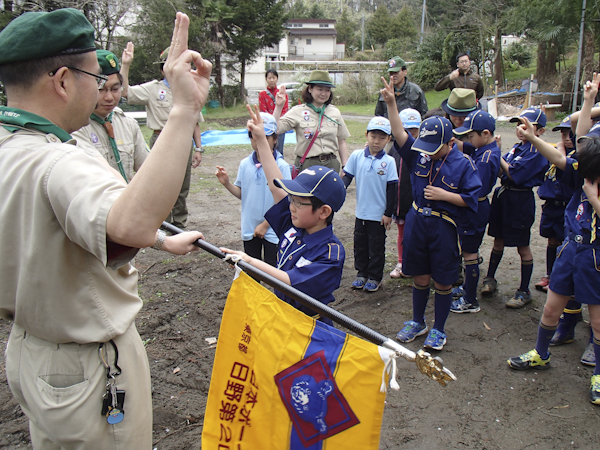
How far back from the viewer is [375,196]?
5.23m

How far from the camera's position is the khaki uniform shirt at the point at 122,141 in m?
4.11

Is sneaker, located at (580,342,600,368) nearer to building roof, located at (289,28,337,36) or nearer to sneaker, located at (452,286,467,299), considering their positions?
sneaker, located at (452,286,467,299)

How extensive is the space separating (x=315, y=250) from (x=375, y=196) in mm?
2689

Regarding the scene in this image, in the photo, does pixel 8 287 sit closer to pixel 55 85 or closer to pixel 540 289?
pixel 55 85

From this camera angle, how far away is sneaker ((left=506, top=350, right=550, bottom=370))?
12.4 feet

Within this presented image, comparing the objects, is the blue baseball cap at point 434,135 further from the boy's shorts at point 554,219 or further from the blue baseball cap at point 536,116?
the boy's shorts at point 554,219

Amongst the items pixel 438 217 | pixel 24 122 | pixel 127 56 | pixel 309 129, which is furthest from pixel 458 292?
pixel 24 122

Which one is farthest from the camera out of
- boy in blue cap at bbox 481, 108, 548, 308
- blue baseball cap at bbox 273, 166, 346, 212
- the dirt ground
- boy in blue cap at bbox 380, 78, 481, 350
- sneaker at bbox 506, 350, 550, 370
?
boy in blue cap at bbox 481, 108, 548, 308

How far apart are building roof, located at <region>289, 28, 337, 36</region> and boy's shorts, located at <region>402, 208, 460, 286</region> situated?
236 ft

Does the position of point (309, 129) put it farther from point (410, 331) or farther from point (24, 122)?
point (24, 122)

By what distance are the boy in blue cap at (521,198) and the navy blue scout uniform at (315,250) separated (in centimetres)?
288

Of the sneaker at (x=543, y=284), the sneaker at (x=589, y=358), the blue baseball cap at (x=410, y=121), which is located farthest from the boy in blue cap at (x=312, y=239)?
the sneaker at (x=543, y=284)

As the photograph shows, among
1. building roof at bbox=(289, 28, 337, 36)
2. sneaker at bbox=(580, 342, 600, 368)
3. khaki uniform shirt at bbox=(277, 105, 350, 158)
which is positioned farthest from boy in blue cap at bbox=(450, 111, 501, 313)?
building roof at bbox=(289, 28, 337, 36)

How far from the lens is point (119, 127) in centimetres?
432
